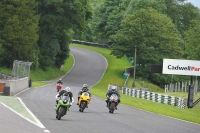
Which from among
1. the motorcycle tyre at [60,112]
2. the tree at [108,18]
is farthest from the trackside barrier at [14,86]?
the tree at [108,18]

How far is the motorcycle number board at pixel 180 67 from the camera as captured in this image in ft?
173

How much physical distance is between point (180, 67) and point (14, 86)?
16777 millimetres

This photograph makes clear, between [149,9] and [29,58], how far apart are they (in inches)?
1317

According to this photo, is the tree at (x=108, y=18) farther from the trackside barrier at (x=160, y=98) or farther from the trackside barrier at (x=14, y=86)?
the trackside barrier at (x=14, y=86)

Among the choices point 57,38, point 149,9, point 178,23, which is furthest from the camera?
point 178,23

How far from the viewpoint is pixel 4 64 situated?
74.6 meters

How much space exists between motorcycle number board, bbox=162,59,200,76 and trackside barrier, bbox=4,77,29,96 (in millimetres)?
13344

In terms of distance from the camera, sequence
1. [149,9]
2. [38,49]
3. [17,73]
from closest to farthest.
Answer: [17,73], [38,49], [149,9]

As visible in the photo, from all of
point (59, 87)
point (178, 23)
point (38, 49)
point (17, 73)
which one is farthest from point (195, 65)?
point (178, 23)

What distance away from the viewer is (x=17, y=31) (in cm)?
7325

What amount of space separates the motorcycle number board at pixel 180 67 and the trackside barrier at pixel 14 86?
13344mm

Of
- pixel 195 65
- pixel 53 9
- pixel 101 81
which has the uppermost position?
pixel 53 9

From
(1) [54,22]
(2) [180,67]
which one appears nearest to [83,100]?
(2) [180,67]

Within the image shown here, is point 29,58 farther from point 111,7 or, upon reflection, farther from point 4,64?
point 111,7
